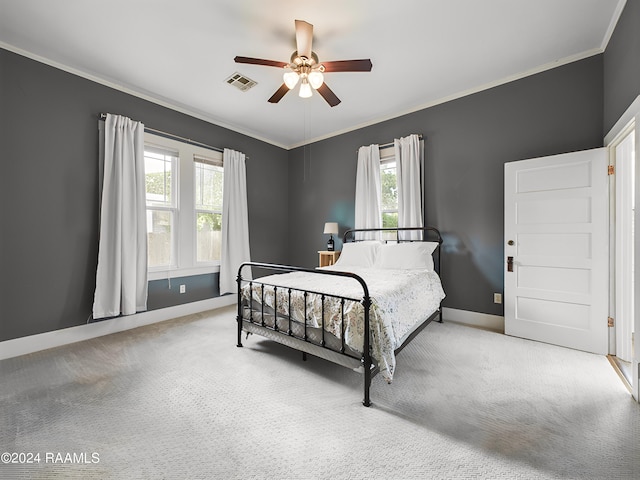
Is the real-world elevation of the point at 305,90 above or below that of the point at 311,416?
above

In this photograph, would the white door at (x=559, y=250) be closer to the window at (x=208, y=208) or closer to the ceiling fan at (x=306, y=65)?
the ceiling fan at (x=306, y=65)

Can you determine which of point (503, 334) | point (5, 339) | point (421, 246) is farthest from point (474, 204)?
point (5, 339)

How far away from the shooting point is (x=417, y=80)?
3188 millimetres

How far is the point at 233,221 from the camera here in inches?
169

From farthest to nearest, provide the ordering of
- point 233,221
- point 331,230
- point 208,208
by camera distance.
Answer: point 331,230 → point 233,221 → point 208,208

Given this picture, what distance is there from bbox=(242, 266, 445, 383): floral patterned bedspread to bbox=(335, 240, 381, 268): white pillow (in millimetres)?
620

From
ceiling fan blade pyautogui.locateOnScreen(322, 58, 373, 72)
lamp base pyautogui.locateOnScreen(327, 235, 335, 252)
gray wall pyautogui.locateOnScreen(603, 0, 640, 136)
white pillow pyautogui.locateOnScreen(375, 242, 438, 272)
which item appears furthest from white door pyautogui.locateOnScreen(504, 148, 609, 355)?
lamp base pyautogui.locateOnScreen(327, 235, 335, 252)

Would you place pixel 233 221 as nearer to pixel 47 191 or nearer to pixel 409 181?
pixel 47 191

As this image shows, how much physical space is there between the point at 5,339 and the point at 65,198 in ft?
4.68

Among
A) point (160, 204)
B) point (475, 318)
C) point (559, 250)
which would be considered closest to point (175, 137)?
point (160, 204)

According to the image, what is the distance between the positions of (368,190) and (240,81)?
88.8 inches

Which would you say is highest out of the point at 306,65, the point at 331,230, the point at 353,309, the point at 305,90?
the point at 306,65

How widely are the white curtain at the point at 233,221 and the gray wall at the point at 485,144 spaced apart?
2.23m

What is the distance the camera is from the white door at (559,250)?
2.57m
